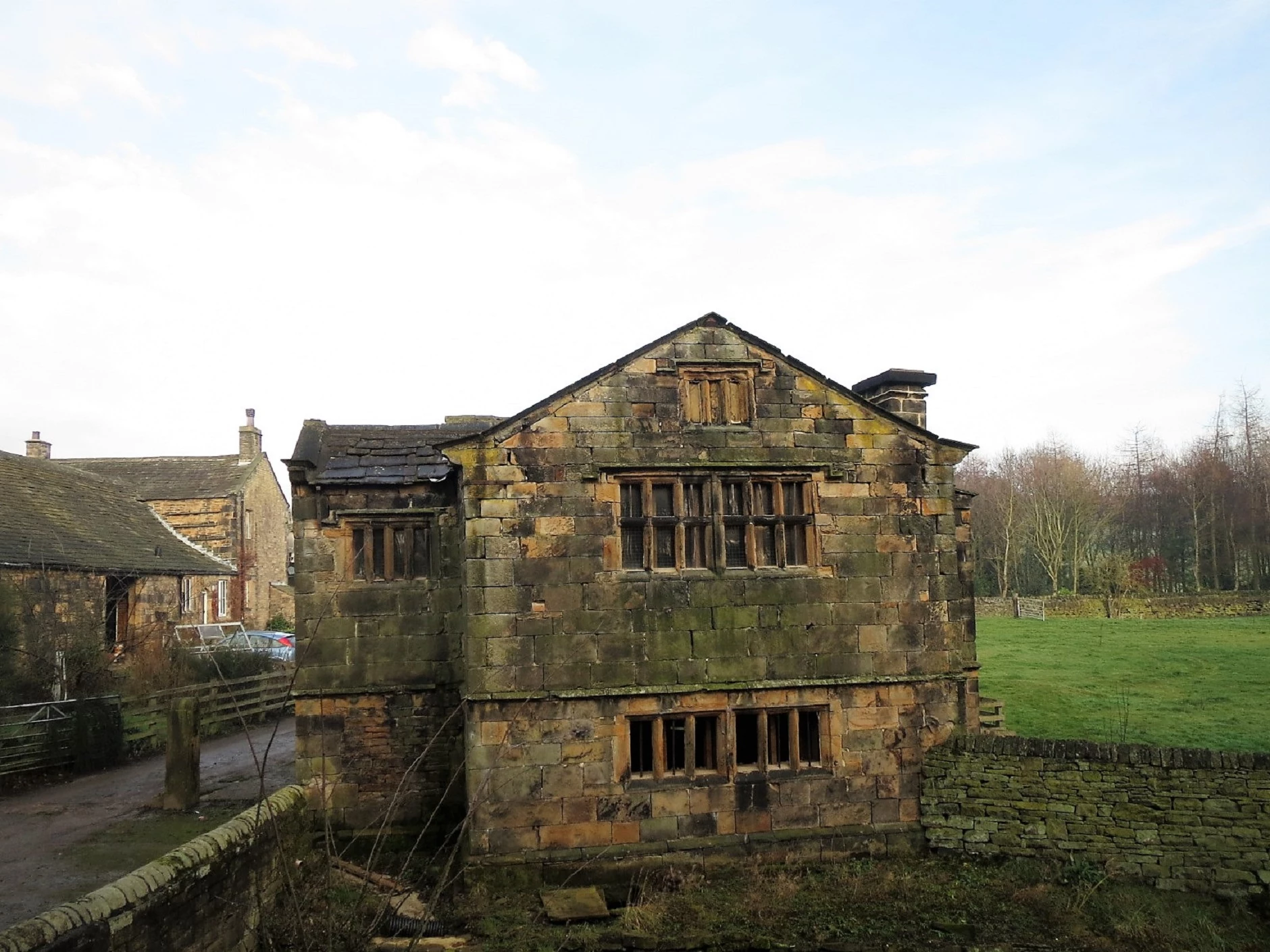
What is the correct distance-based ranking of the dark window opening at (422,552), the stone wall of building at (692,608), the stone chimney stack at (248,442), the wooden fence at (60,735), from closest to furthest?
the stone wall of building at (692,608) < the dark window opening at (422,552) < the wooden fence at (60,735) < the stone chimney stack at (248,442)

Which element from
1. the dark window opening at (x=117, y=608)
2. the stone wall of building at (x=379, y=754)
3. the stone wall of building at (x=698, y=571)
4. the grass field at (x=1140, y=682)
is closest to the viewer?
the stone wall of building at (x=698, y=571)

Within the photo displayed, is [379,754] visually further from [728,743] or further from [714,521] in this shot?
[714,521]

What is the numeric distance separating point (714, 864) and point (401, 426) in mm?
9364

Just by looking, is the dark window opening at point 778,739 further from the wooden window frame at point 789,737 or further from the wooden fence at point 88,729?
the wooden fence at point 88,729

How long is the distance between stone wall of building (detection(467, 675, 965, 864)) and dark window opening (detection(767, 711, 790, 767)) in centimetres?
17

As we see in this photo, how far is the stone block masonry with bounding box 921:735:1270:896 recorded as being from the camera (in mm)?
10898

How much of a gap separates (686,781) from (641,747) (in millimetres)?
764

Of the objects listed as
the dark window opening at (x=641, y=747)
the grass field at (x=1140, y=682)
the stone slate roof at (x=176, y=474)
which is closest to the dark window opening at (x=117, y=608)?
the stone slate roof at (x=176, y=474)

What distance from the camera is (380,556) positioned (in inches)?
Answer: 540

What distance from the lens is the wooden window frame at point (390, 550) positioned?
13578mm

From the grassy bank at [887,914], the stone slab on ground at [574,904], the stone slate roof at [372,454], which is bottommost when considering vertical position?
the grassy bank at [887,914]

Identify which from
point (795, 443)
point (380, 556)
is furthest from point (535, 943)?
point (795, 443)

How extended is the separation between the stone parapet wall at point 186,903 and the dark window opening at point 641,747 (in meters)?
4.50

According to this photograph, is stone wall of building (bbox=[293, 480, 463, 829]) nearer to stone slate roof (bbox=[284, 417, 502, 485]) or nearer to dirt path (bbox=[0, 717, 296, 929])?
stone slate roof (bbox=[284, 417, 502, 485])
